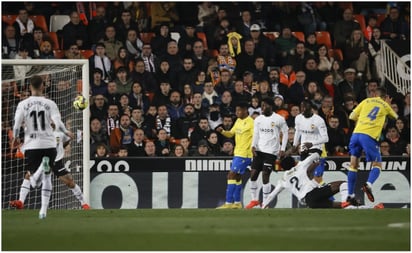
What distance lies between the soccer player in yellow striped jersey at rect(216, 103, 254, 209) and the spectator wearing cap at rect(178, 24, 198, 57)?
11.2 feet

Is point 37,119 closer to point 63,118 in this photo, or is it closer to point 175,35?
point 63,118

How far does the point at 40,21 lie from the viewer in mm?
20766

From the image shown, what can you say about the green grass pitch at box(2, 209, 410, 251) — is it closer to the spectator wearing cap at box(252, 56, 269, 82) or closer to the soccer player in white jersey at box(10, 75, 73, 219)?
the soccer player in white jersey at box(10, 75, 73, 219)

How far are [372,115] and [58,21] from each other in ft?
25.9

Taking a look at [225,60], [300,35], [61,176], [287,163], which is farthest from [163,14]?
[61,176]

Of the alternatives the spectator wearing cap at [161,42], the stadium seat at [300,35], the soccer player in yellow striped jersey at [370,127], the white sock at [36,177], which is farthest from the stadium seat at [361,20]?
the white sock at [36,177]

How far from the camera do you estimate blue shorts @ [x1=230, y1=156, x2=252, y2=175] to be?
1697 centimetres

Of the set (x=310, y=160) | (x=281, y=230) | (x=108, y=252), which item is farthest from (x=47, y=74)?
(x=108, y=252)

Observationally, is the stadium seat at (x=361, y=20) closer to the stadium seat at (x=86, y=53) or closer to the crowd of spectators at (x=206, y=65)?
the crowd of spectators at (x=206, y=65)

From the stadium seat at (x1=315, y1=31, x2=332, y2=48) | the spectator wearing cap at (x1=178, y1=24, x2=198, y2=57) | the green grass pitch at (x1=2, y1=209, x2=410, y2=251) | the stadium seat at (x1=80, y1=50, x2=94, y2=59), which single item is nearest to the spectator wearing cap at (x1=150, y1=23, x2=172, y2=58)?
the spectator wearing cap at (x1=178, y1=24, x2=198, y2=57)

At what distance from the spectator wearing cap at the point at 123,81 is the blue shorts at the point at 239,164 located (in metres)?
3.28

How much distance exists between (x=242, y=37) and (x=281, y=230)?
982 cm

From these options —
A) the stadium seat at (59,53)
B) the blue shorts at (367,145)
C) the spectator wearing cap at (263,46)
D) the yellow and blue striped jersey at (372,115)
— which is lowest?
the blue shorts at (367,145)

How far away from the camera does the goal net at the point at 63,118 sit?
1683 centimetres
